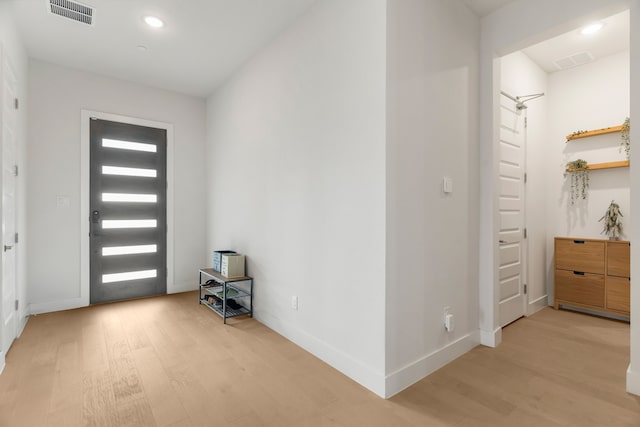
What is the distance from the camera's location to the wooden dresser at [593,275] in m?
3.44

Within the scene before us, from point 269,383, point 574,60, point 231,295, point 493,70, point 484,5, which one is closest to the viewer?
point 269,383

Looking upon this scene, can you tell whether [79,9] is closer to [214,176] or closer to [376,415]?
[214,176]

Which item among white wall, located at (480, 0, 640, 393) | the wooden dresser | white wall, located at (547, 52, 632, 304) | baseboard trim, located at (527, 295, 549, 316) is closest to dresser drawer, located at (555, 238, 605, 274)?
the wooden dresser

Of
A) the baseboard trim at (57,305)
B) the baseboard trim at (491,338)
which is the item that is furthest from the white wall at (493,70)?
the baseboard trim at (57,305)

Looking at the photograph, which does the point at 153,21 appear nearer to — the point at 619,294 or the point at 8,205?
the point at 8,205

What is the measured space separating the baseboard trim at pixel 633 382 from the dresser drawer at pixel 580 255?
1887 millimetres

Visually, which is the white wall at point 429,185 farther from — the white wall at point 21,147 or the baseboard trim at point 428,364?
the white wall at point 21,147

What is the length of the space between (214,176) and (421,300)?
11.4ft

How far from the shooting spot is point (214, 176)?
468 cm

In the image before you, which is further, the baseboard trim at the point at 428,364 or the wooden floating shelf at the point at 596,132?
the wooden floating shelf at the point at 596,132

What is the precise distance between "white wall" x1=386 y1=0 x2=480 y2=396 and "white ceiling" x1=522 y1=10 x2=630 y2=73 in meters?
1.32

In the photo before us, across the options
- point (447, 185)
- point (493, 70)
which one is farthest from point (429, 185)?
point (493, 70)

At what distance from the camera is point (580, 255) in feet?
12.2

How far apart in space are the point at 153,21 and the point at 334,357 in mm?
3415
